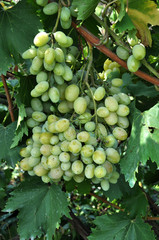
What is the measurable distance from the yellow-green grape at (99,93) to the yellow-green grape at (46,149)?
0.26 metres

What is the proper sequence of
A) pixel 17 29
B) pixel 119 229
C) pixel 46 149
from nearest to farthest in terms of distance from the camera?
pixel 46 149
pixel 17 29
pixel 119 229

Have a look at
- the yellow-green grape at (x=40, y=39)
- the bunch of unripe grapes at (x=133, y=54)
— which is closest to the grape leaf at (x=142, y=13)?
the bunch of unripe grapes at (x=133, y=54)

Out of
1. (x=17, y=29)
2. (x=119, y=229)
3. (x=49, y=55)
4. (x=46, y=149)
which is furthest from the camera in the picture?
(x=119, y=229)

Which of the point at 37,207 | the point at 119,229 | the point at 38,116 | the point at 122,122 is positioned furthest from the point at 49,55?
the point at 119,229

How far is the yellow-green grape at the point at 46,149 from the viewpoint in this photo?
0.99 meters

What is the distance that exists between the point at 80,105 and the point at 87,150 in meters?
0.16

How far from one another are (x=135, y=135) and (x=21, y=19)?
684 millimetres

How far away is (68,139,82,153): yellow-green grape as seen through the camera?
0.93 meters

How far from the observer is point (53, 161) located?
0.97 m

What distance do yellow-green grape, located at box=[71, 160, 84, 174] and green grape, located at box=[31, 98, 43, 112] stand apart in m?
0.26

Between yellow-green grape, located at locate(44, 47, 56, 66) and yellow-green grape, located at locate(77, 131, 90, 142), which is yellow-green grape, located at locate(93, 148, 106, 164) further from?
yellow-green grape, located at locate(44, 47, 56, 66)

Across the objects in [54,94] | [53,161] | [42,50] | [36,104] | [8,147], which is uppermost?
[42,50]

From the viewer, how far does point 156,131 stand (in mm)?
945

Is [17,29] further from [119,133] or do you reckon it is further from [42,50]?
[119,133]
